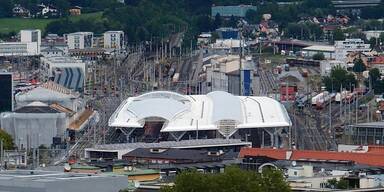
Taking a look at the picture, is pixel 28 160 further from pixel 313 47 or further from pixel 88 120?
pixel 313 47

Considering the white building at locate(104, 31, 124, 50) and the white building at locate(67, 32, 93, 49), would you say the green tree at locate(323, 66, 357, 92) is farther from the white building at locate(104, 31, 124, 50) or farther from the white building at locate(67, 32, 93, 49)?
the white building at locate(67, 32, 93, 49)

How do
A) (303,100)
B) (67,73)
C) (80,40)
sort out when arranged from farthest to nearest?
(80,40) < (67,73) < (303,100)

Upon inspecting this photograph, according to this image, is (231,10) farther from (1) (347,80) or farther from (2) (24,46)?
(1) (347,80)

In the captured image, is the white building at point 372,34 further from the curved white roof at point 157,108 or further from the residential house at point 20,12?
the curved white roof at point 157,108

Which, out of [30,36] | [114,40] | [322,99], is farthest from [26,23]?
[322,99]

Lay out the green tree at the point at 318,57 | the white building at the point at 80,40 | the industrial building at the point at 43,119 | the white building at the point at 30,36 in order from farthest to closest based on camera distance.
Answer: the white building at the point at 80,40
the white building at the point at 30,36
the green tree at the point at 318,57
the industrial building at the point at 43,119

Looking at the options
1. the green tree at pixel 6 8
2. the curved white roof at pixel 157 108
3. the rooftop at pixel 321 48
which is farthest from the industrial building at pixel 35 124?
the green tree at pixel 6 8

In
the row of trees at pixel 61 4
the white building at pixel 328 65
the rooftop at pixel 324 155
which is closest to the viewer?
the rooftop at pixel 324 155
